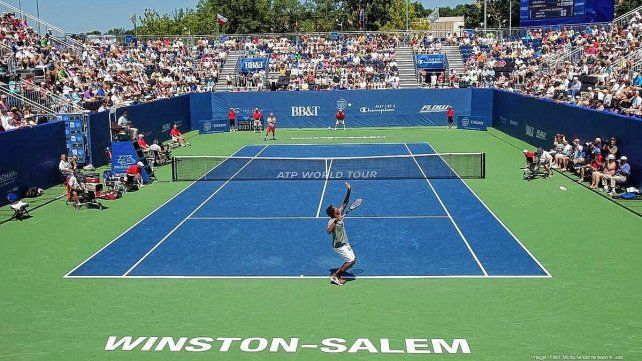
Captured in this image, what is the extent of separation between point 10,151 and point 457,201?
1570 cm

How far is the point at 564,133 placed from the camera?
31188mm

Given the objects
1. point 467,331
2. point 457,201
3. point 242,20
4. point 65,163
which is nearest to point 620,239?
point 457,201

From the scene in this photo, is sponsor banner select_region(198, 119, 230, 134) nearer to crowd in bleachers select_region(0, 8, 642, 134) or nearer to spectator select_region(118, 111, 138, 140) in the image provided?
crowd in bleachers select_region(0, 8, 642, 134)

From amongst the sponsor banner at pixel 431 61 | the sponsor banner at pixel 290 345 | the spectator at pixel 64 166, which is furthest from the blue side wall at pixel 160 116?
the sponsor banner at pixel 290 345

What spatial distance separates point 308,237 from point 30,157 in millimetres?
13150

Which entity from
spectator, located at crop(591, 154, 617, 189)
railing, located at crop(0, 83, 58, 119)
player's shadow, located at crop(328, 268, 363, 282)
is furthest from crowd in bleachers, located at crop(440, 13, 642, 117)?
railing, located at crop(0, 83, 58, 119)

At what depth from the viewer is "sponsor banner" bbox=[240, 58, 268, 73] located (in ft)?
183

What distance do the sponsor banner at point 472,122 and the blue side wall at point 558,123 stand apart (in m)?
0.91

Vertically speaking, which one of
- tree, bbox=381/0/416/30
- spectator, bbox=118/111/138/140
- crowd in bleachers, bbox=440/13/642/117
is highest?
tree, bbox=381/0/416/30

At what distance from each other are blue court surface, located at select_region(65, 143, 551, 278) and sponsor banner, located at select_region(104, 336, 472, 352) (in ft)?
11.4

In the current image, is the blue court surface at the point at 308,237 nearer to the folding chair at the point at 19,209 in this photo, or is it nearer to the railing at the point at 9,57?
the folding chair at the point at 19,209

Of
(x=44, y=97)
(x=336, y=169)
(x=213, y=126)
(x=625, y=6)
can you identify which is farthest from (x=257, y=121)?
(x=625, y=6)

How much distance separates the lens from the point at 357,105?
48.2 m

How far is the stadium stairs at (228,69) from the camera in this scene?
55.2 meters
